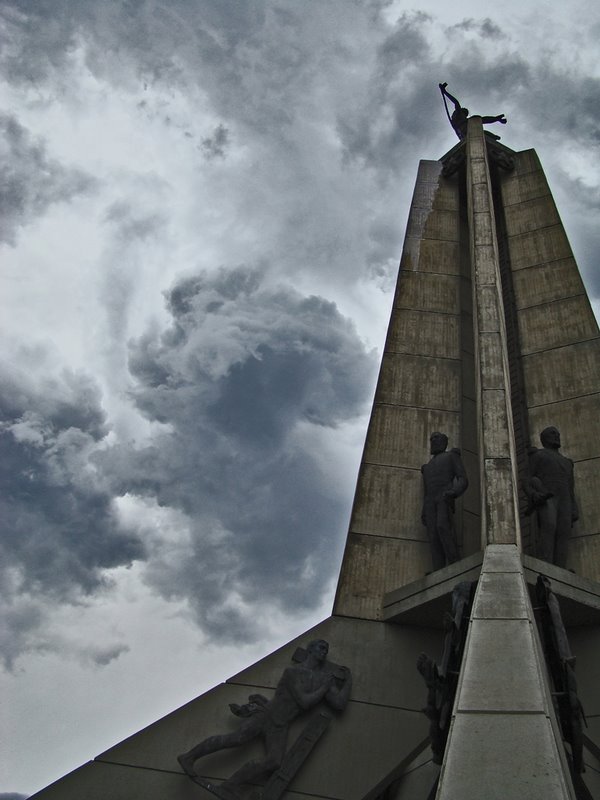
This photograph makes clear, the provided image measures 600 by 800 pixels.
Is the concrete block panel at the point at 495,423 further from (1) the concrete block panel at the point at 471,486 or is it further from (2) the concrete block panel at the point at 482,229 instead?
(2) the concrete block panel at the point at 482,229

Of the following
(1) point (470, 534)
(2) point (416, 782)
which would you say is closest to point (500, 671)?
(2) point (416, 782)

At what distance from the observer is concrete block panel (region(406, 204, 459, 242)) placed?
599 inches

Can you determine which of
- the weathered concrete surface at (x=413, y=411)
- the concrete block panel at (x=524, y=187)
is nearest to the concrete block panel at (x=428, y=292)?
the weathered concrete surface at (x=413, y=411)

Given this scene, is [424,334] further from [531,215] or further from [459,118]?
[459,118]

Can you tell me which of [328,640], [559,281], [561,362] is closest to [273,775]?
[328,640]

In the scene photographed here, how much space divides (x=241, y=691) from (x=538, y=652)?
376cm

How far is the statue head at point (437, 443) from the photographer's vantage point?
33.6 feet

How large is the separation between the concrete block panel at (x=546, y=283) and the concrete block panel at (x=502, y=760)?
10.0m

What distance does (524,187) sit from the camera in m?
16.2

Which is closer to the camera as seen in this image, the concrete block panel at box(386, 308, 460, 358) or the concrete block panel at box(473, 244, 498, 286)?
the concrete block panel at box(473, 244, 498, 286)

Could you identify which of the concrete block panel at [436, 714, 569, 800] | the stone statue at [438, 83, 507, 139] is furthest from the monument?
the stone statue at [438, 83, 507, 139]

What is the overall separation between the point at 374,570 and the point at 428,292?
6096 millimetres

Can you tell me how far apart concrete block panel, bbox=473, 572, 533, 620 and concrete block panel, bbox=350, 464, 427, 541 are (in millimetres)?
2959

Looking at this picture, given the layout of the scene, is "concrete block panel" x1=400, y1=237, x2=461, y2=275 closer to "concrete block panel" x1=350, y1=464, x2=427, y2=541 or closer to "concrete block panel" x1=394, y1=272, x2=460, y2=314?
"concrete block panel" x1=394, y1=272, x2=460, y2=314
